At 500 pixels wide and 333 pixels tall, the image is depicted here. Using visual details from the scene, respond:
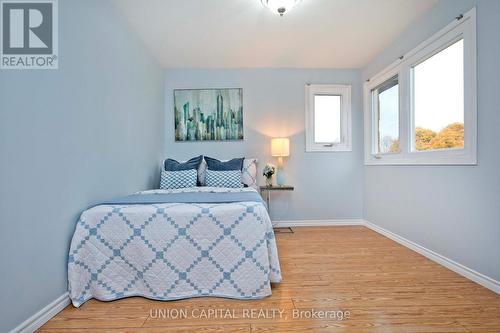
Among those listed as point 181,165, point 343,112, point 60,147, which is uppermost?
point 343,112

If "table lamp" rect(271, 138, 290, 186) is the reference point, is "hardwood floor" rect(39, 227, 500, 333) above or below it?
below

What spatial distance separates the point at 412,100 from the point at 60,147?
3.27 metres

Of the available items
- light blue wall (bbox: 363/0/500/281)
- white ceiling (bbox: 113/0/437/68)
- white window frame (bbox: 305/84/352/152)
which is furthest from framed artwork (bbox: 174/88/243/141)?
light blue wall (bbox: 363/0/500/281)

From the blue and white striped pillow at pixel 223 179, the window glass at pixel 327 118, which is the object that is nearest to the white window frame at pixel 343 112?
the window glass at pixel 327 118

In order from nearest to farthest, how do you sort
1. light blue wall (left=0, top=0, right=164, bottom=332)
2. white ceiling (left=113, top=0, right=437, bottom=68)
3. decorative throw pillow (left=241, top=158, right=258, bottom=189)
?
light blue wall (left=0, top=0, right=164, bottom=332)
white ceiling (left=113, top=0, right=437, bottom=68)
decorative throw pillow (left=241, top=158, right=258, bottom=189)

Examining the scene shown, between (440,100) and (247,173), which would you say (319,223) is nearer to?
(247,173)

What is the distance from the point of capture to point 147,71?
2965mm

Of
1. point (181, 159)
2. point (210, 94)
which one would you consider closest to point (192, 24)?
point (210, 94)

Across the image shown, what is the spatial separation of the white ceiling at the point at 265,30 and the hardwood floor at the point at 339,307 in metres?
2.44

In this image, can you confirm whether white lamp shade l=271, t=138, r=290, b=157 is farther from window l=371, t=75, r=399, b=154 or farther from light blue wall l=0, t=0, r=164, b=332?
light blue wall l=0, t=0, r=164, b=332

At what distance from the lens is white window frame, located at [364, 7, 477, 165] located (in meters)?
1.80

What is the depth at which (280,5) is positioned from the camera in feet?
6.84

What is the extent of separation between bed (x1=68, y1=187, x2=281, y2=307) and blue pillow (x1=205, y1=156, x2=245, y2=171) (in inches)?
61.8

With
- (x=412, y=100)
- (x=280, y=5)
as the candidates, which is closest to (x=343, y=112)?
(x=412, y=100)
